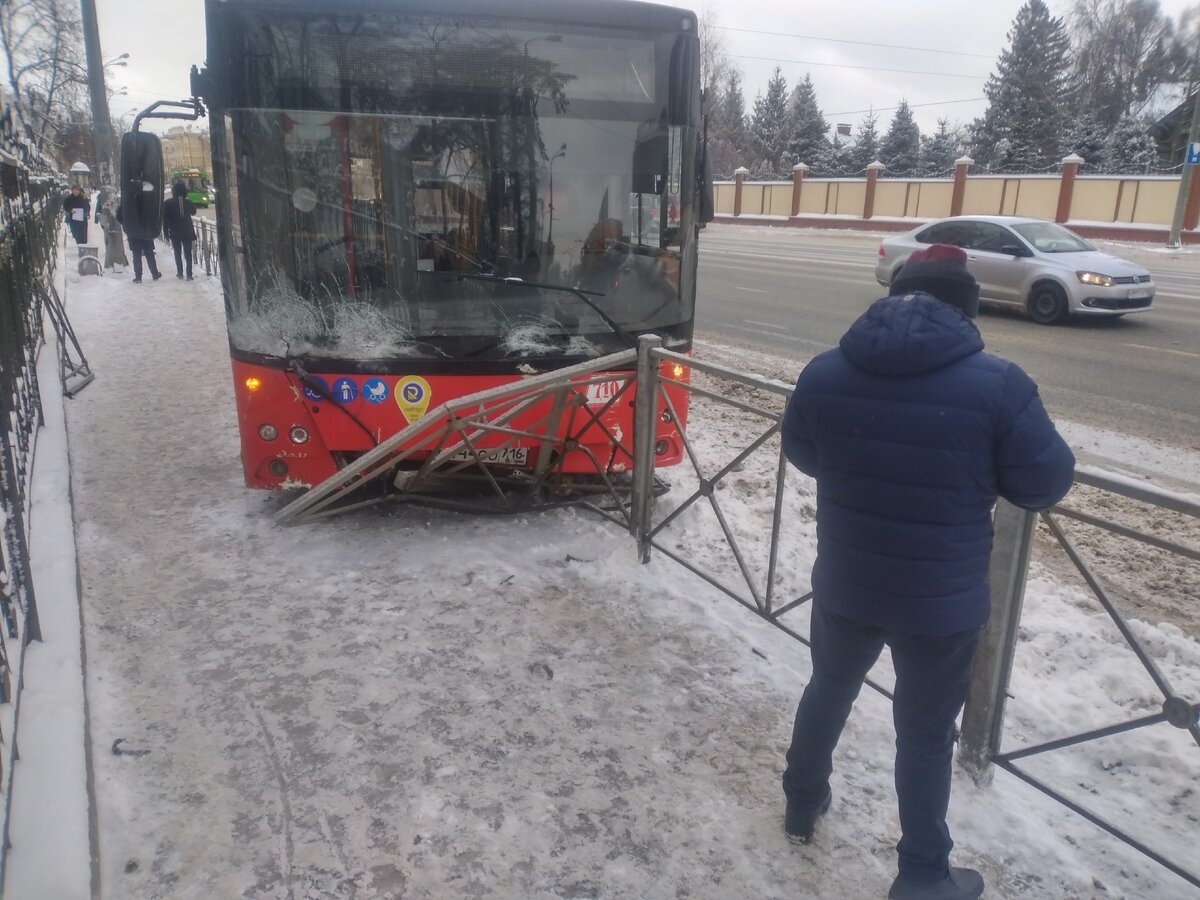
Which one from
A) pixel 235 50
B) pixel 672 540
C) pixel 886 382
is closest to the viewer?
pixel 886 382

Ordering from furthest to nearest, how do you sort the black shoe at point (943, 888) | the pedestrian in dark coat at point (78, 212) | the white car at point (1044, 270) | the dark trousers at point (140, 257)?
1. the pedestrian in dark coat at point (78, 212)
2. the dark trousers at point (140, 257)
3. the white car at point (1044, 270)
4. the black shoe at point (943, 888)

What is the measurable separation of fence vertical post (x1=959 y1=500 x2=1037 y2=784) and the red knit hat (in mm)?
836

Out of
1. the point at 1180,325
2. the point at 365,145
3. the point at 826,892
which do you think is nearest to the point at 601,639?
the point at 826,892

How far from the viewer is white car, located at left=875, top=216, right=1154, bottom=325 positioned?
12.8 meters

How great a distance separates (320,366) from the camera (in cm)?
458

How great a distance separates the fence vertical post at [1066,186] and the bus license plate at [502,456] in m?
31.9

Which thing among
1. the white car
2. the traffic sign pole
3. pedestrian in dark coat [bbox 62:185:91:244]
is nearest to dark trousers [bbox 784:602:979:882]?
the white car

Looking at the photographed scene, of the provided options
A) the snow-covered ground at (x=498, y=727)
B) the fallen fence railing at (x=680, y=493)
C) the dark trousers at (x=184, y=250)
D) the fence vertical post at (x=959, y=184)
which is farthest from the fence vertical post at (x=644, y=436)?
the fence vertical post at (x=959, y=184)

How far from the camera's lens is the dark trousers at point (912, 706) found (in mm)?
2326

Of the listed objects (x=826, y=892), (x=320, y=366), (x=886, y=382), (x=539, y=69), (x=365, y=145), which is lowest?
(x=826, y=892)

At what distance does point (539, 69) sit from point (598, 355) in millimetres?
1484

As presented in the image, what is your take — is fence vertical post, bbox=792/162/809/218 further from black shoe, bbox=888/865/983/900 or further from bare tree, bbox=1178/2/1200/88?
black shoe, bbox=888/865/983/900

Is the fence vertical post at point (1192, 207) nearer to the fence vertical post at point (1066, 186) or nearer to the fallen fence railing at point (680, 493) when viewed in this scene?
the fence vertical post at point (1066, 186)

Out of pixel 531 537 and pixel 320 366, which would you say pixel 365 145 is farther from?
pixel 531 537
